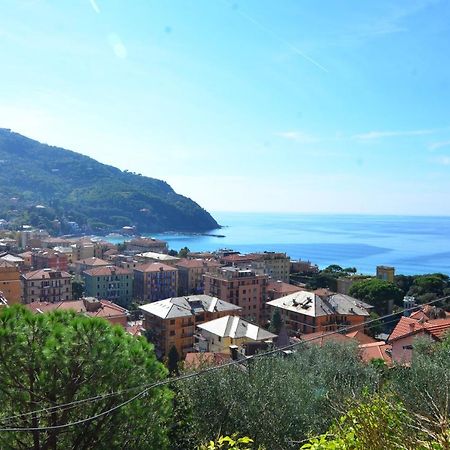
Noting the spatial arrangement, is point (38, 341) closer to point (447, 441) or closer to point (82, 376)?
point (82, 376)

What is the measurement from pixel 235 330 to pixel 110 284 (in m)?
22.6

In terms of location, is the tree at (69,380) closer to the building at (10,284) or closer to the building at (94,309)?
the building at (94,309)

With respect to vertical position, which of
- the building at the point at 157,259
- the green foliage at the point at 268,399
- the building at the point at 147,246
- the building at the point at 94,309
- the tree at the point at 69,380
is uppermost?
the tree at the point at 69,380

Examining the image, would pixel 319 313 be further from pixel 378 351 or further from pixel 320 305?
pixel 378 351

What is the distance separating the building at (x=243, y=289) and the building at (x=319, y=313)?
225 inches

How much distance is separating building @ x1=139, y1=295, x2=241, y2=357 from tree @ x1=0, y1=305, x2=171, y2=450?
15.5 metres

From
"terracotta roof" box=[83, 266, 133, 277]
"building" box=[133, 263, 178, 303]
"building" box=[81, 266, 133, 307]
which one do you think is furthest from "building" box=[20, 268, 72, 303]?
"building" box=[133, 263, 178, 303]

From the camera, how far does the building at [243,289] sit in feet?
101

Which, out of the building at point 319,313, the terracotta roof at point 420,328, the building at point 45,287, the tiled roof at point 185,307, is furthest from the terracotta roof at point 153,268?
the terracotta roof at point 420,328

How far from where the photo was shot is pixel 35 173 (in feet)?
430

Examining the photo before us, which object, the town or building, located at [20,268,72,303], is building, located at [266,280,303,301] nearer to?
the town

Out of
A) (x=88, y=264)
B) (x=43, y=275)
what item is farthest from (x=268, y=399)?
(x=88, y=264)

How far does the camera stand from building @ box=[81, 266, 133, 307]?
122ft

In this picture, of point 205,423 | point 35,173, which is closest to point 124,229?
point 35,173
